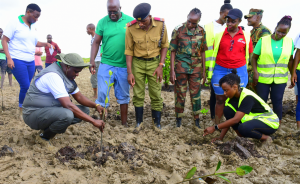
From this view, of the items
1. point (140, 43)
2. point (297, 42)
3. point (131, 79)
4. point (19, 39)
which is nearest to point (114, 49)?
point (140, 43)

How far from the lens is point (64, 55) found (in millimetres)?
2744

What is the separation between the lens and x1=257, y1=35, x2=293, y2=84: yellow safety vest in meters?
3.35

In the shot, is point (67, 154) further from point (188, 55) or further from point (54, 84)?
point (188, 55)

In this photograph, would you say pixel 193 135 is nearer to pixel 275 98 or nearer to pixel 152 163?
pixel 152 163

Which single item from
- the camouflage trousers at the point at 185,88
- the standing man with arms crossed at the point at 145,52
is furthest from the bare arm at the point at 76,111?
the camouflage trousers at the point at 185,88

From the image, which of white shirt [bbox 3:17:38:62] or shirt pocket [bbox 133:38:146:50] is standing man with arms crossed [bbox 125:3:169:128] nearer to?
shirt pocket [bbox 133:38:146:50]

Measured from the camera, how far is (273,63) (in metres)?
3.40

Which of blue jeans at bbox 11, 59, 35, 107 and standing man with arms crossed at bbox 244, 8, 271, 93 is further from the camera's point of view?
standing man with arms crossed at bbox 244, 8, 271, 93

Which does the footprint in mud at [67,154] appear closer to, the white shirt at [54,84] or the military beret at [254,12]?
the white shirt at [54,84]

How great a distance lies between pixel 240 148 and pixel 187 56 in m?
1.54

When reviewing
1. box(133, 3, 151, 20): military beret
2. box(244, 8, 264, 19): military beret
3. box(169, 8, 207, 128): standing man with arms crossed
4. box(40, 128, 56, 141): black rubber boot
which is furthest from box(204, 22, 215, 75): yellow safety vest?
box(40, 128, 56, 141): black rubber boot

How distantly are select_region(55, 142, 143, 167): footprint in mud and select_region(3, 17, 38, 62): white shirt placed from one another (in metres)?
2.19

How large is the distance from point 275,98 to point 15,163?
12.1 feet

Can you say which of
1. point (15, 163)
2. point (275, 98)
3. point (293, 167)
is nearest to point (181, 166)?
point (293, 167)
